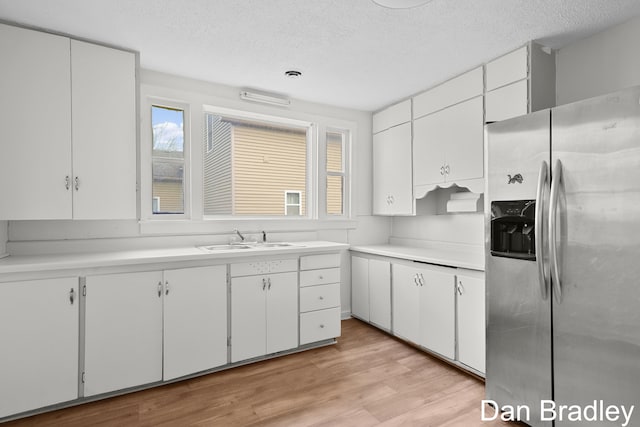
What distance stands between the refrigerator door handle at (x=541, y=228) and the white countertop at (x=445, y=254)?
60 cm

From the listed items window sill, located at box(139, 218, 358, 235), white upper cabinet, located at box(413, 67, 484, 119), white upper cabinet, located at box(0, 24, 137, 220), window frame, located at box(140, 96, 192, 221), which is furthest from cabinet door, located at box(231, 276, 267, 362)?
white upper cabinet, located at box(413, 67, 484, 119)

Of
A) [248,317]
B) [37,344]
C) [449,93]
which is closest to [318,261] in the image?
[248,317]

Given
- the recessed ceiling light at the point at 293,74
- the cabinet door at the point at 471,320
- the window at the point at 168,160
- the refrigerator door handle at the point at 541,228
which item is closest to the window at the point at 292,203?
the window at the point at 168,160

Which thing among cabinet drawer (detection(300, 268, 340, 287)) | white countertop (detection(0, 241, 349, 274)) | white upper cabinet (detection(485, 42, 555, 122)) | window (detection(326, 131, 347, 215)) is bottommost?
cabinet drawer (detection(300, 268, 340, 287))

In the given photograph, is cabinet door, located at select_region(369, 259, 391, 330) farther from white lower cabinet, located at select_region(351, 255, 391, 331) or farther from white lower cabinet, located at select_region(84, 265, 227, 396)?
white lower cabinet, located at select_region(84, 265, 227, 396)

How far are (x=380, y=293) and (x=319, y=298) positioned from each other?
71 centimetres

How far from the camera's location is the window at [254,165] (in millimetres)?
3393

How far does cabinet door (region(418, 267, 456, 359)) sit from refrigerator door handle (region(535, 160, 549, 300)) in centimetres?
87

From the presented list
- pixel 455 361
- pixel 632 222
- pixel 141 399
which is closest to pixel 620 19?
pixel 632 222

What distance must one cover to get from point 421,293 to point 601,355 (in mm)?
1426

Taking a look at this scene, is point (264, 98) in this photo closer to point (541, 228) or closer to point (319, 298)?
point (319, 298)

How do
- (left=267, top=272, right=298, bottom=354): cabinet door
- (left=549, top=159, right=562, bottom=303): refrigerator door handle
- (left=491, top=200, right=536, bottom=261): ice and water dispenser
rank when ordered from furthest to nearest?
(left=267, top=272, right=298, bottom=354): cabinet door → (left=491, top=200, right=536, bottom=261): ice and water dispenser → (left=549, top=159, right=562, bottom=303): refrigerator door handle

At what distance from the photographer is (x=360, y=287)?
3.81m

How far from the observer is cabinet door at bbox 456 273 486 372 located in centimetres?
246
